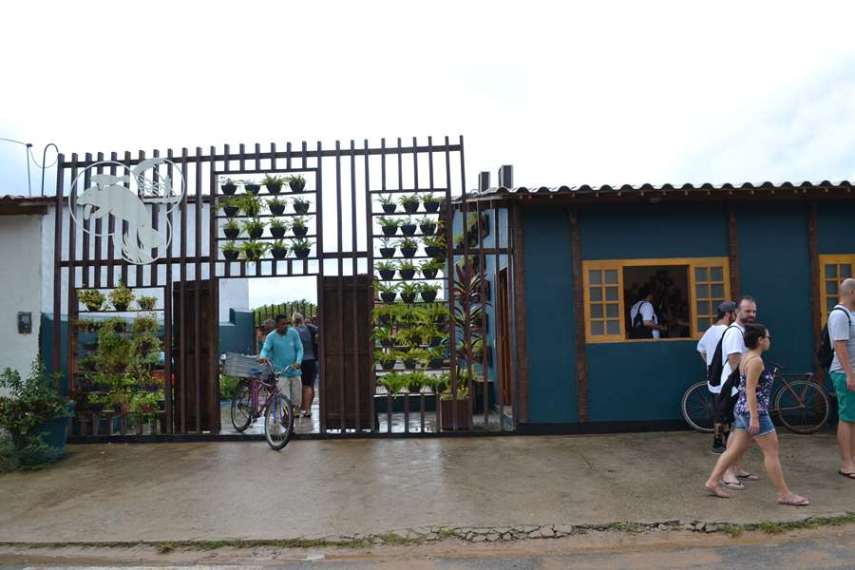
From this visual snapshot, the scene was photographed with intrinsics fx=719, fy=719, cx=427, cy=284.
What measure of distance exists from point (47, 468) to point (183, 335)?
2.25 m

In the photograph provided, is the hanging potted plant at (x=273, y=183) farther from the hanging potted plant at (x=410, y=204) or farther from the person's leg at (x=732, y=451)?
the person's leg at (x=732, y=451)

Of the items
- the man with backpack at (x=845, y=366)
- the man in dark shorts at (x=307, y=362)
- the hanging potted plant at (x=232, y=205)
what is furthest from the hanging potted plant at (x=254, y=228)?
the man with backpack at (x=845, y=366)

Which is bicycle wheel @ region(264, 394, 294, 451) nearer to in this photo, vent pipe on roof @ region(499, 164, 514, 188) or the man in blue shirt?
the man in blue shirt

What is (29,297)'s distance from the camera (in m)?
9.55

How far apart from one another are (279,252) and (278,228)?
313mm

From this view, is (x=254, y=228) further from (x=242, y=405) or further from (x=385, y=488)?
(x=385, y=488)

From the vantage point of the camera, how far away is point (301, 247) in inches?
370

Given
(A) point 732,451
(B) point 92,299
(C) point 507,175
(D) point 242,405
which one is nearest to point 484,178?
(C) point 507,175

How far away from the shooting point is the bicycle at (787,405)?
8.91 meters

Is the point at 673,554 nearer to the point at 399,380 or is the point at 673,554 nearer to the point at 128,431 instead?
the point at 399,380

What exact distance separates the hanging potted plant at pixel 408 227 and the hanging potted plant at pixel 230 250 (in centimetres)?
219

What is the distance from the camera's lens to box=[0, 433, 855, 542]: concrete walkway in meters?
5.82

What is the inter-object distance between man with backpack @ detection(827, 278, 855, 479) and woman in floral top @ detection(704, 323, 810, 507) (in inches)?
43.3

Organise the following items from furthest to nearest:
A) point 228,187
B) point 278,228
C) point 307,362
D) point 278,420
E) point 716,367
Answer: point 307,362 → point 228,187 → point 278,228 → point 278,420 → point 716,367
